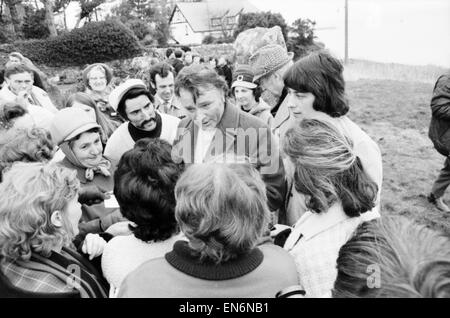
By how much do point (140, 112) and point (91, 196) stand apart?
3.01 feet

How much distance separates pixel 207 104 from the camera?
7.88 feet

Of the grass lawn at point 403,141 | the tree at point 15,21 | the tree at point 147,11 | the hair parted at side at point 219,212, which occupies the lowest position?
the grass lawn at point 403,141

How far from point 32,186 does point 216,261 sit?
84 cm

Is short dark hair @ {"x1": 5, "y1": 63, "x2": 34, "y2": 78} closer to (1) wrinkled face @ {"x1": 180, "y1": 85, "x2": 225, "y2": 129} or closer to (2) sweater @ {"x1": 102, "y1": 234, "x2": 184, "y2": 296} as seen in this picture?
(1) wrinkled face @ {"x1": 180, "y1": 85, "x2": 225, "y2": 129}

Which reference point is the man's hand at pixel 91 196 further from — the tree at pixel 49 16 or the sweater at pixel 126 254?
the tree at pixel 49 16

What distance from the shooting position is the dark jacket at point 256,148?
7.74 feet

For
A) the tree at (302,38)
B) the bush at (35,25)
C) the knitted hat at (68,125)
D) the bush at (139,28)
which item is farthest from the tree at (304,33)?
the knitted hat at (68,125)

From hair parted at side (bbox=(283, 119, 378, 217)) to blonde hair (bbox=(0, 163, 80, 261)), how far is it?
1038 millimetres

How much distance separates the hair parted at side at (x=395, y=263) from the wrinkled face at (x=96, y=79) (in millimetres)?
4146

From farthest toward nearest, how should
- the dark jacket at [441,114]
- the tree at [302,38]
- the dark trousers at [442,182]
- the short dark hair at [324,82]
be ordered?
the tree at [302,38]
the dark trousers at [442,182]
the dark jacket at [441,114]
the short dark hair at [324,82]

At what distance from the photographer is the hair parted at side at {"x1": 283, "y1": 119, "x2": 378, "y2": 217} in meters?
1.61

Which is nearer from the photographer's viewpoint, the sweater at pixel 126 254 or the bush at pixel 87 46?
the sweater at pixel 126 254

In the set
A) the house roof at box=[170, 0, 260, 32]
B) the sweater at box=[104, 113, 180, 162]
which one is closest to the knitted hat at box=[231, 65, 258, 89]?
the sweater at box=[104, 113, 180, 162]
